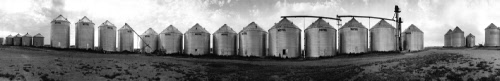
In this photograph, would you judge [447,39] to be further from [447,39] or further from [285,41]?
[285,41]

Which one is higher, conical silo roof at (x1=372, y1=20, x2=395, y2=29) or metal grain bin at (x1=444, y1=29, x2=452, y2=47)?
conical silo roof at (x1=372, y1=20, x2=395, y2=29)

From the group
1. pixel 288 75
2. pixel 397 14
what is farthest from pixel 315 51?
pixel 288 75

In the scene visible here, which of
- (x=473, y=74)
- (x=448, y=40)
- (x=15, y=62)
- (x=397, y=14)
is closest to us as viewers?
(x=473, y=74)

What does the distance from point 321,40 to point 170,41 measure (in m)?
33.9

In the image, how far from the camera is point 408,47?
86062 mm

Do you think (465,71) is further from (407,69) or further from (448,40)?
(448,40)

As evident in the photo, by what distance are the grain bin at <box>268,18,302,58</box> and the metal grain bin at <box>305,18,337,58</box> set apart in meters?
2.92

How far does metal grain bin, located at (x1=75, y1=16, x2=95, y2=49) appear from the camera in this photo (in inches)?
3088

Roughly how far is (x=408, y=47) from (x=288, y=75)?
161 ft

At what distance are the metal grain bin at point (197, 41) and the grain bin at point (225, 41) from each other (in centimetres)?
270

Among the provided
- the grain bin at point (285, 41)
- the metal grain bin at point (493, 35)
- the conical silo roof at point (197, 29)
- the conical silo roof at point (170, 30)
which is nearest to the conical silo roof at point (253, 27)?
the grain bin at point (285, 41)

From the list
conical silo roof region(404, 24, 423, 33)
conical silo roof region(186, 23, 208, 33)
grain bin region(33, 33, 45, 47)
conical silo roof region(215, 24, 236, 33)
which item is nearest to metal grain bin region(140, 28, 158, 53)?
conical silo roof region(186, 23, 208, 33)

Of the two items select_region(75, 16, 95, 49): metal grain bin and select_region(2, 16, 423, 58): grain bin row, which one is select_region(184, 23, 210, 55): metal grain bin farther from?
select_region(75, 16, 95, 49): metal grain bin

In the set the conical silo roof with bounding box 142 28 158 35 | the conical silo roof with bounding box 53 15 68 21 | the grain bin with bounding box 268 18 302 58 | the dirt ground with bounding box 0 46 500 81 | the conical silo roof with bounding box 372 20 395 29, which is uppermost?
the conical silo roof with bounding box 53 15 68 21
